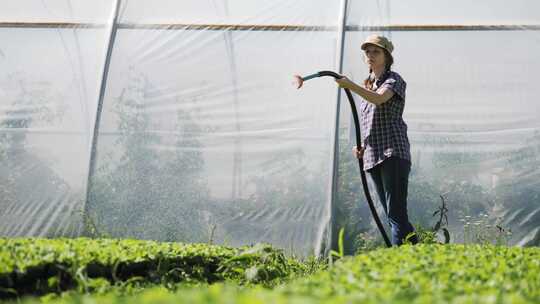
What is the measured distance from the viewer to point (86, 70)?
8.87 m

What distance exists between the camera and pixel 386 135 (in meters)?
6.30

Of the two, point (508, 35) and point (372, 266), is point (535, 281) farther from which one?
point (508, 35)

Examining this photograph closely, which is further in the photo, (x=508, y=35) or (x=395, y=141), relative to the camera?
(x=508, y=35)

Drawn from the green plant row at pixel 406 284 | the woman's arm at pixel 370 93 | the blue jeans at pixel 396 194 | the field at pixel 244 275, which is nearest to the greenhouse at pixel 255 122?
the blue jeans at pixel 396 194

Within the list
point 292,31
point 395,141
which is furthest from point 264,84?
point 395,141

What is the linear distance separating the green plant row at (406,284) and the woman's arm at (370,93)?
1944mm

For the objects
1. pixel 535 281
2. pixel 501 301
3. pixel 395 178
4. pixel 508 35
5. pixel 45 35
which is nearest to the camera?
pixel 501 301

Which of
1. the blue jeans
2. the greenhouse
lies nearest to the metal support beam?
the greenhouse

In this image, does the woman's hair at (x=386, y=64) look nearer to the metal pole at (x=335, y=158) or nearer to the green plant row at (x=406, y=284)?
the metal pole at (x=335, y=158)

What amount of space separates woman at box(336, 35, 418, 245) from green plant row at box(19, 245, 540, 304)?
175 centimetres

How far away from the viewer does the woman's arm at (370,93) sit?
6.11m

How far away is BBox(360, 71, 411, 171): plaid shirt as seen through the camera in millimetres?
6246

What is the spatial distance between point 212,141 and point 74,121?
1.56 m

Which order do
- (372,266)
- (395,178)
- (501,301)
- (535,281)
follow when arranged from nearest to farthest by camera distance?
(501,301), (535,281), (372,266), (395,178)
